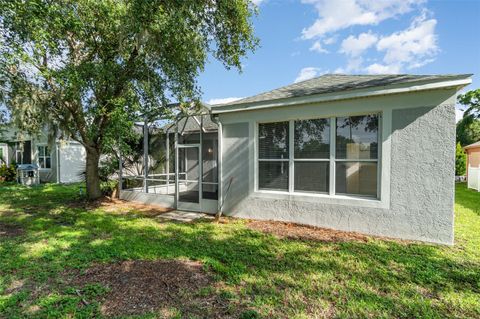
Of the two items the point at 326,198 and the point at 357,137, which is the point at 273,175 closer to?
the point at 326,198

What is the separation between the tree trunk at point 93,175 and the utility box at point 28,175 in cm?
913

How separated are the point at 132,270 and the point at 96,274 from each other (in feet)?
1.67

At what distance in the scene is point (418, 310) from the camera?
109 inches

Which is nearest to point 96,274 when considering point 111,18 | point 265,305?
point 265,305

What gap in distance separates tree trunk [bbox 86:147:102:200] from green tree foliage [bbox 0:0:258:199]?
0.13 feet

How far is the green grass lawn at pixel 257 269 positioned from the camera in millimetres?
2814

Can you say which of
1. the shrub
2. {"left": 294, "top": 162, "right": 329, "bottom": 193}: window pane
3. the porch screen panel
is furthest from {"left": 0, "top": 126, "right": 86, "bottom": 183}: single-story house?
{"left": 294, "top": 162, "right": 329, "bottom": 193}: window pane

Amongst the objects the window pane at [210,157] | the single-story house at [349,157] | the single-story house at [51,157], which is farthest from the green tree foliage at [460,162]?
the single-story house at [51,157]

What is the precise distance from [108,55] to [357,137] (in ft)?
25.2

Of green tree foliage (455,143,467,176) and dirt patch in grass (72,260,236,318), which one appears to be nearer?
dirt patch in grass (72,260,236,318)

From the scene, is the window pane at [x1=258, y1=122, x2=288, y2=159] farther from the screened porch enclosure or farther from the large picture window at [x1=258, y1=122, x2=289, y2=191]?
the screened porch enclosure

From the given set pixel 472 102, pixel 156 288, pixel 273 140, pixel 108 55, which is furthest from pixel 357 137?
Answer: pixel 472 102

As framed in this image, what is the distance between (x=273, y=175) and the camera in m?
6.58

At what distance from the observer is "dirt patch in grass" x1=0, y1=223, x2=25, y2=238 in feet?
18.1
